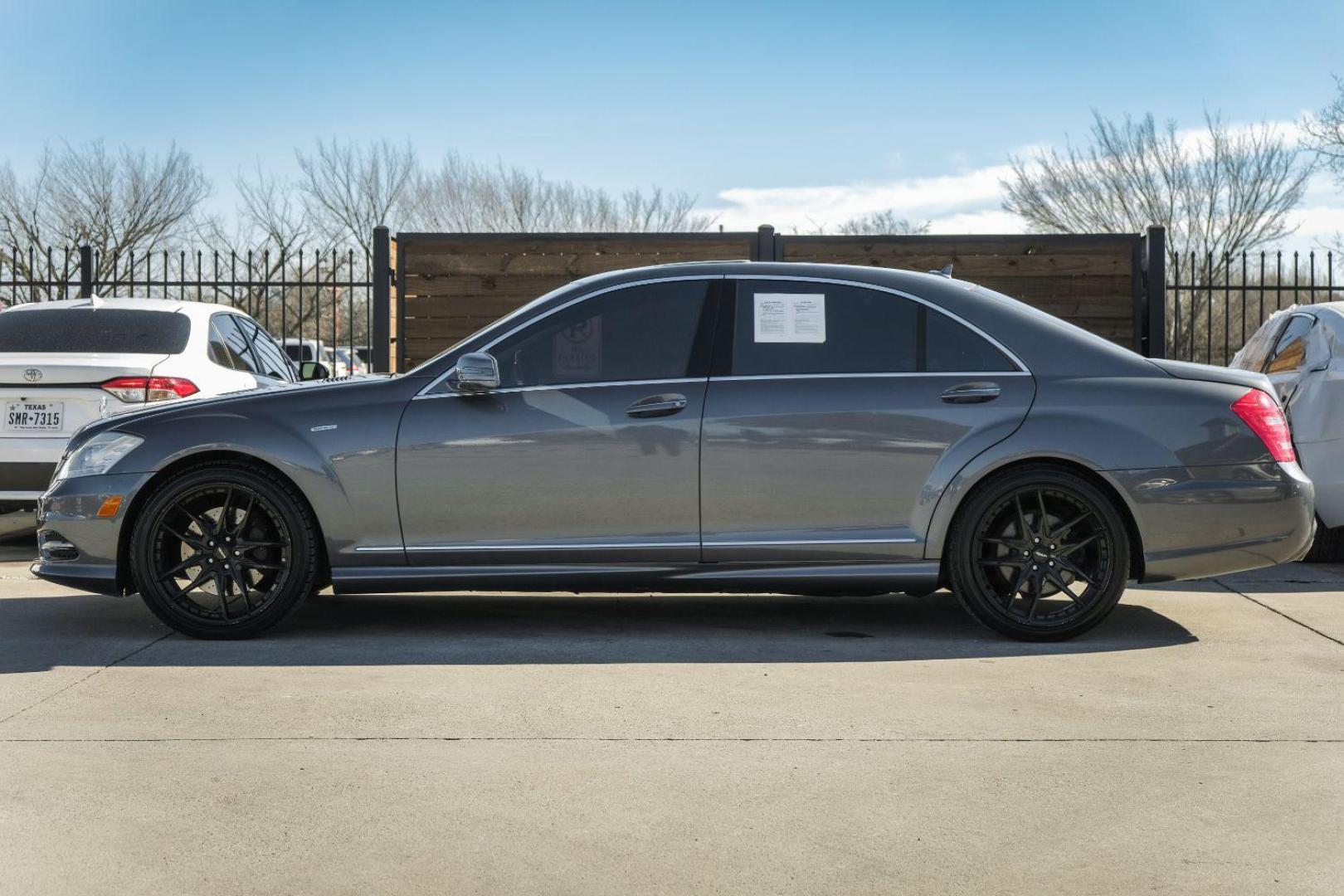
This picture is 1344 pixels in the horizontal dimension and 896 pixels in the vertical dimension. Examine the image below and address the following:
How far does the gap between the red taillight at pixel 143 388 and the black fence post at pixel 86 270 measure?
5.25m

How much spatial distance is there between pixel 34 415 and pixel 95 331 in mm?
804

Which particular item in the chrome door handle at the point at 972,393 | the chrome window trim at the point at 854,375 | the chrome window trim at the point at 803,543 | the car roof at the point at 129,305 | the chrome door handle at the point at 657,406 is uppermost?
the car roof at the point at 129,305

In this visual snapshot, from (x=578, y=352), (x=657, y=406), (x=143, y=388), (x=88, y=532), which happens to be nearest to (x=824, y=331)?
(x=657, y=406)

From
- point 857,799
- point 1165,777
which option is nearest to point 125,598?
point 857,799

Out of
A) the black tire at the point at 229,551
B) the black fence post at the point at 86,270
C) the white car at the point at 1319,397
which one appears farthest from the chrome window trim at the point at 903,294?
the black fence post at the point at 86,270

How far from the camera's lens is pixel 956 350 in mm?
6336

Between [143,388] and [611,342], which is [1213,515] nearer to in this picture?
[611,342]

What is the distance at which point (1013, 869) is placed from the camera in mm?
3500

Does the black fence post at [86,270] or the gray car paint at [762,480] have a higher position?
the black fence post at [86,270]

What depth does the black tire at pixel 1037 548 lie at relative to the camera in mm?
6227

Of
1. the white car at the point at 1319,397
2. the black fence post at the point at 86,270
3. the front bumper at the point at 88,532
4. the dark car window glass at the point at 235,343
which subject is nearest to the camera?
the front bumper at the point at 88,532

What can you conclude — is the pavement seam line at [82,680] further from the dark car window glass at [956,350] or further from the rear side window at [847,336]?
→ the dark car window glass at [956,350]

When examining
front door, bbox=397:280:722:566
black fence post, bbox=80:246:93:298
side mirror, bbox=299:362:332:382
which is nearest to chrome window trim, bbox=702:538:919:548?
front door, bbox=397:280:722:566

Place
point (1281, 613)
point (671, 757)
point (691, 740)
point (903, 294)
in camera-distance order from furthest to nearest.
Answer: point (1281, 613) → point (903, 294) → point (691, 740) → point (671, 757)
